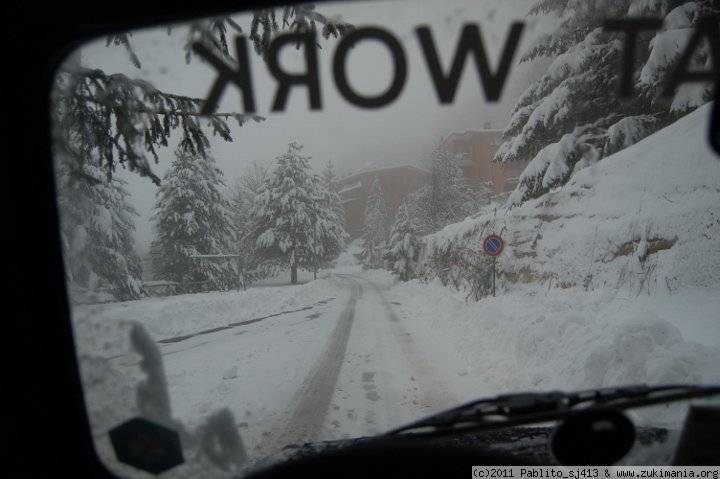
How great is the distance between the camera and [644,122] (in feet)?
30.6

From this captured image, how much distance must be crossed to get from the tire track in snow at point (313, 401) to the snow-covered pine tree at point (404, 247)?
18016 mm

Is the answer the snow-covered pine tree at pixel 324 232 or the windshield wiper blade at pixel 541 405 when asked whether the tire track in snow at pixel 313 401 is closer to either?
the windshield wiper blade at pixel 541 405

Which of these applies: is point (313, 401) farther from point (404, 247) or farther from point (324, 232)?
point (404, 247)

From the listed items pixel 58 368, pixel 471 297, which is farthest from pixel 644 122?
pixel 58 368

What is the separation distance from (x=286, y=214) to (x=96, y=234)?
521cm

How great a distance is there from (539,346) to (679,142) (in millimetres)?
5830

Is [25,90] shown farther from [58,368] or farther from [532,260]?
[532,260]

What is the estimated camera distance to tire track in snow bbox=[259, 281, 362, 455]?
388cm

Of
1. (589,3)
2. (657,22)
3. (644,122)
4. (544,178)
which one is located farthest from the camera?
(544,178)

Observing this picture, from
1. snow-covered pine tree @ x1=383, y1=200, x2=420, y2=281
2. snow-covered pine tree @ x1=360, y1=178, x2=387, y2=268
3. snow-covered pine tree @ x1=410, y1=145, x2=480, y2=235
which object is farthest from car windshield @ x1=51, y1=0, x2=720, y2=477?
snow-covered pine tree @ x1=360, y1=178, x2=387, y2=268

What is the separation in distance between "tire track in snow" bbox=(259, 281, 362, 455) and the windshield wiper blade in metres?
2.35

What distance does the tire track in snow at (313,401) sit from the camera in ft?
12.7

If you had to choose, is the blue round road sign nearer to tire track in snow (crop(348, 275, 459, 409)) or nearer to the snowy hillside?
the snowy hillside

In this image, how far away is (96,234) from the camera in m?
9.96
